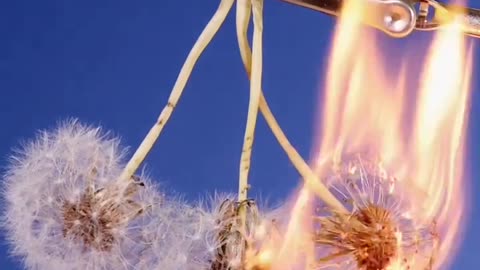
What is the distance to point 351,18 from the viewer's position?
0.59 metres

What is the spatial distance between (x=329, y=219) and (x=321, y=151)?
0.26 feet

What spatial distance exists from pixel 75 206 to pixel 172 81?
2.09ft

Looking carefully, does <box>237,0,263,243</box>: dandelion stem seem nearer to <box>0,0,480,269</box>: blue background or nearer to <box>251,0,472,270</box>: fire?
<box>251,0,472,270</box>: fire

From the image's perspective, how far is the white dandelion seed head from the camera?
513 mm

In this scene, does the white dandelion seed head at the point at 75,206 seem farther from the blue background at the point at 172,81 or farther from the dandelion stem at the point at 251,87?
the blue background at the point at 172,81

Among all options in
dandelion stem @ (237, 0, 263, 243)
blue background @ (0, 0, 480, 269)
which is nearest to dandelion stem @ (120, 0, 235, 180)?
dandelion stem @ (237, 0, 263, 243)

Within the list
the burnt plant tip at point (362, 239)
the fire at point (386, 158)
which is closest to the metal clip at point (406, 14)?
the fire at point (386, 158)

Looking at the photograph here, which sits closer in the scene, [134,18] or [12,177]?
[12,177]

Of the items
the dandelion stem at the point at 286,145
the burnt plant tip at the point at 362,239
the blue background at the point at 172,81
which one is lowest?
the burnt plant tip at the point at 362,239

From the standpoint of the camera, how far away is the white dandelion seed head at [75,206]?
1.68 ft

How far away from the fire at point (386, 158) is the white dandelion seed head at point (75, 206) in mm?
76

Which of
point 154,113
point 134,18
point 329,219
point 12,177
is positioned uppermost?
point 134,18

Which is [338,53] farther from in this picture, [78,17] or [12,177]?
[78,17]

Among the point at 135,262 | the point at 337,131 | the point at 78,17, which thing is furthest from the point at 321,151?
the point at 78,17
